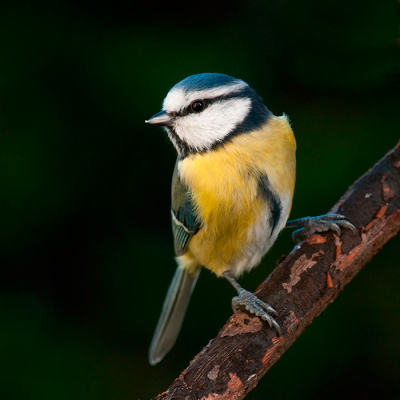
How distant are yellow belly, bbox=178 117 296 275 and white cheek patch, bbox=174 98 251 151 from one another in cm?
2

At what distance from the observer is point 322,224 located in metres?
1.15

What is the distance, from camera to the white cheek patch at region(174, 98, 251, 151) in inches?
40.0

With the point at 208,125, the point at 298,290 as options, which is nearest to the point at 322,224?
the point at 298,290

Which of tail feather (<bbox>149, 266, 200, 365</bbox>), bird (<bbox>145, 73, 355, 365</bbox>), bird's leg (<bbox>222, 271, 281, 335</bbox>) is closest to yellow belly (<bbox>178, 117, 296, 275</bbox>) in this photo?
bird (<bbox>145, 73, 355, 365</bbox>)

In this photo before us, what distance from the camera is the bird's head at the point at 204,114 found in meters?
1.00

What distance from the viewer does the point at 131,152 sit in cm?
134

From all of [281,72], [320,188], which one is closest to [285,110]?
[281,72]

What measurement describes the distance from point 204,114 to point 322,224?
0.38 m

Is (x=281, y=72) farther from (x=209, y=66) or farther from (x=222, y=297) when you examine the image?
(x=222, y=297)

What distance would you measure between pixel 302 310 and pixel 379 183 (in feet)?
1.28

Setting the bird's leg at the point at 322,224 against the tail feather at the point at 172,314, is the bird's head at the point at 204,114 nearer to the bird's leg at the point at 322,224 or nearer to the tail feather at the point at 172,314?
the bird's leg at the point at 322,224

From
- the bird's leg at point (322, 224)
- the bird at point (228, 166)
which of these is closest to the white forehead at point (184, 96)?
the bird at point (228, 166)

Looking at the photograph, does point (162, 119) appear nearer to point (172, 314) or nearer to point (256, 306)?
point (256, 306)

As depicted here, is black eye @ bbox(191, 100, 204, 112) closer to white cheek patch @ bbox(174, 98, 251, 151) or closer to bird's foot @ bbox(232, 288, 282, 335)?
white cheek patch @ bbox(174, 98, 251, 151)
